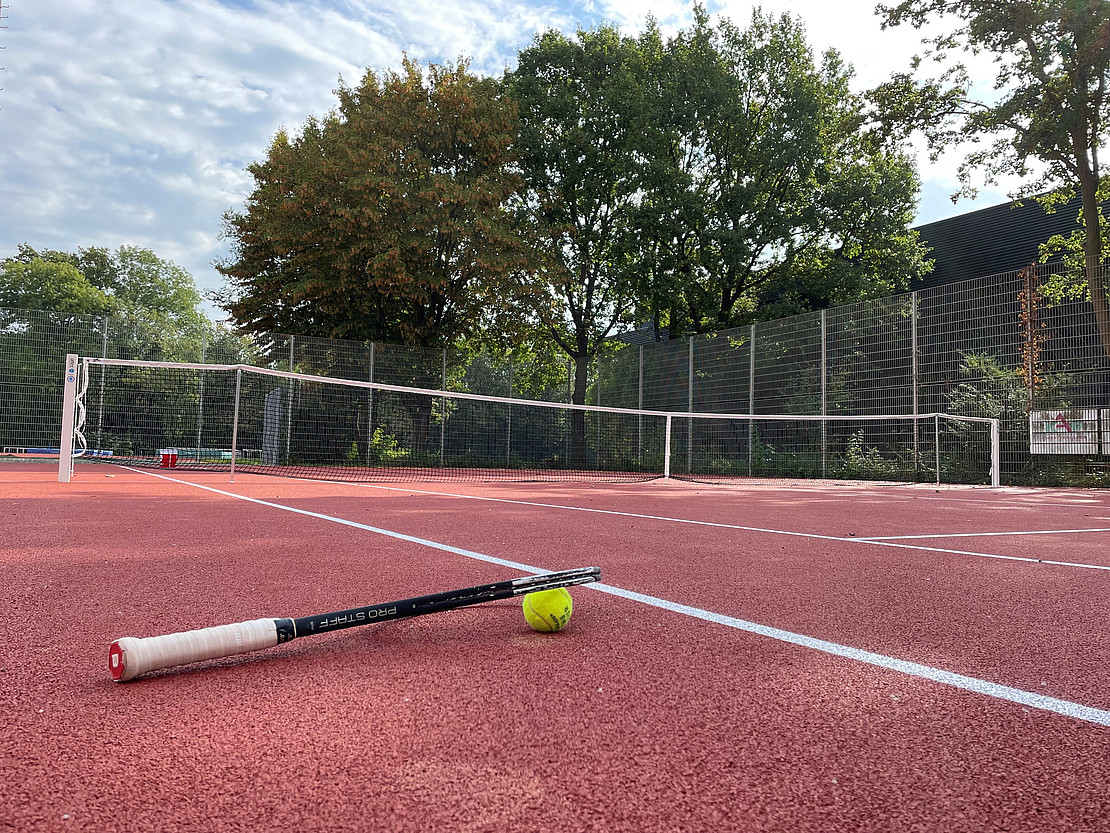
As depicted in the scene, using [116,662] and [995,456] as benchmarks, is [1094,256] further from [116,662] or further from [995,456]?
[116,662]

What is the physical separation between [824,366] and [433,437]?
30.0 feet

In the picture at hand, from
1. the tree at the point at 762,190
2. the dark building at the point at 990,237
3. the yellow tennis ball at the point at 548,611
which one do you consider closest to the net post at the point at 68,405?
the yellow tennis ball at the point at 548,611

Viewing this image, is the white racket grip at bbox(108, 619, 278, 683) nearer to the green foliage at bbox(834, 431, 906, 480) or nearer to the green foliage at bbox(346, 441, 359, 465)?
the green foliage at bbox(834, 431, 906, 480)

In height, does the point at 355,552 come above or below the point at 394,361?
below

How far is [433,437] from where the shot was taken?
17.8 metres

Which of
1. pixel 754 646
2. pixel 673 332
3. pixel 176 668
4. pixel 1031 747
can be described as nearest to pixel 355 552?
pixel 176 668

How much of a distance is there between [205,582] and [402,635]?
1.25 meters

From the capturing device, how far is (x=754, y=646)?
2.24 m

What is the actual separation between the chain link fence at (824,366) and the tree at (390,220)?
2480mm

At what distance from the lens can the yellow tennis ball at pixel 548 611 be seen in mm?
2395

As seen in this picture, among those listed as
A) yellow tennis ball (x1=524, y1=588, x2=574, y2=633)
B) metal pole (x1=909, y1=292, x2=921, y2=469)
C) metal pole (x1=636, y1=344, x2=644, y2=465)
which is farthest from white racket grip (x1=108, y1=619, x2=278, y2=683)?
metal pole (x1=636, y1=344, x2=644, y2=465)

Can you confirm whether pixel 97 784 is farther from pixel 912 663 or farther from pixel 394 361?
pixel 394 361

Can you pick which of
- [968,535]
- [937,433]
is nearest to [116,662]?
[968,535]

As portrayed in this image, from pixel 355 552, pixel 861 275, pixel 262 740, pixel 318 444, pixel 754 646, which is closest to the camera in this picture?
pixel 262 740
